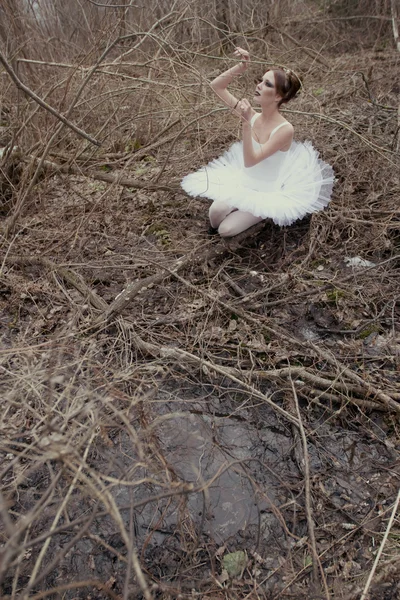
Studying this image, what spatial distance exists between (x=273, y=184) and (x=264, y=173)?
0.12 m

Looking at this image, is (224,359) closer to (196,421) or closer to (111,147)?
(196,421)

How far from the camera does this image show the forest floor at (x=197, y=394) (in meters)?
1.83

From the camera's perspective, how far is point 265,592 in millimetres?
1820

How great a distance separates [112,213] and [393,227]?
228 centimetres

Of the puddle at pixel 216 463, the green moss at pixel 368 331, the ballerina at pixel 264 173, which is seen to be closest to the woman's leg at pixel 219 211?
the ballerina at pixel 264 173

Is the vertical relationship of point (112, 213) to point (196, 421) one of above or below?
above

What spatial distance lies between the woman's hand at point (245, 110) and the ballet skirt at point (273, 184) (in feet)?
0.69

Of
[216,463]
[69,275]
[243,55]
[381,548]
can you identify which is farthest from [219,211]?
[381,548]

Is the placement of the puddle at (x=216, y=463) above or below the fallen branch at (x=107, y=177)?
below

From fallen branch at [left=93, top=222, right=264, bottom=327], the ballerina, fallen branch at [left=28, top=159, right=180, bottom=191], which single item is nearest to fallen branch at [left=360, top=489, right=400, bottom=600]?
fallen branch at [left=93, top=222, right=264, bottom=327]

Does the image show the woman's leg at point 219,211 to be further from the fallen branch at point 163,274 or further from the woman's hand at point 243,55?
the woman's hand at point 243,55

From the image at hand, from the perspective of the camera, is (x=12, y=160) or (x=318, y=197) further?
(x=12, y=160)

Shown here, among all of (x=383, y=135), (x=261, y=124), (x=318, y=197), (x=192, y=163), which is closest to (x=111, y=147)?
(x=192, y=163)

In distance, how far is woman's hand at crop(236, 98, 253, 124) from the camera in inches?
125
